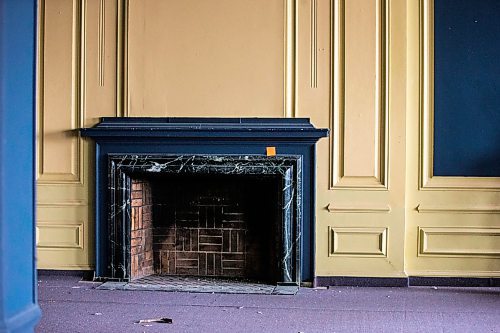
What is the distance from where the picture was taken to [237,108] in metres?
6.38

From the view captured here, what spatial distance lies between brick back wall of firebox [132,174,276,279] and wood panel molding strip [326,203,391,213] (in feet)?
1.74

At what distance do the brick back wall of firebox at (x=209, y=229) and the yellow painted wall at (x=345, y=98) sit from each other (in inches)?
21.8

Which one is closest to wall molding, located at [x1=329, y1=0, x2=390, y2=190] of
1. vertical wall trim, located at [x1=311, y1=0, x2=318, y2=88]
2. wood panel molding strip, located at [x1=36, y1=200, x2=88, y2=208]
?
vertical wall trim, located at [x1=311, y1=0, x2=318, y2=88]

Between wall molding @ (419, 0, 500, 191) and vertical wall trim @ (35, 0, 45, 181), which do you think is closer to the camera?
wall molding @ (419, 0, 500, 191)

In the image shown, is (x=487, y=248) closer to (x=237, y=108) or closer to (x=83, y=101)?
(x=237, y=108)

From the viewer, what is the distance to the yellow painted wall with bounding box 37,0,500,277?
6328 mm

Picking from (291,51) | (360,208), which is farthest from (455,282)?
(291,51)

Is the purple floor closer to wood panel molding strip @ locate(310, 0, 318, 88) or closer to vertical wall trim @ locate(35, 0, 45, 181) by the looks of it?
vertical wall trim @ locate(35, 0, 45, 181)

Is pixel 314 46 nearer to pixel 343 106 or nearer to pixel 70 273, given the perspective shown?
pixel 343 106

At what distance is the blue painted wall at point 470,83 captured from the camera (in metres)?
6.34

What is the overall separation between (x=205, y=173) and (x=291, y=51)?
1171 mm

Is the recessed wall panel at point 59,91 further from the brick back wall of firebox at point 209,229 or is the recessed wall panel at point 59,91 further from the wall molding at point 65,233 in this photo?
the brick back wall of firebox at point 209,229

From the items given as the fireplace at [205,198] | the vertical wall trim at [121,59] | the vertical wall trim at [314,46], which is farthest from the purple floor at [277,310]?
the vertical wall trim at [314,46]

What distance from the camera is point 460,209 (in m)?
6.34
